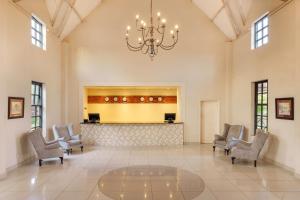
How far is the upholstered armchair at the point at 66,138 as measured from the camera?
795 cm

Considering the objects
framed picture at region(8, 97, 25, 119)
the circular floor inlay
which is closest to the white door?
the circular floor inlay

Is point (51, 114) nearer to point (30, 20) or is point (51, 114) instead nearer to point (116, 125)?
point (116, 125)

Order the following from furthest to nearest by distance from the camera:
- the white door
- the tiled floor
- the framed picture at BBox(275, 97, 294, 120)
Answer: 1. the white door
2. the framed picture at BBox(275, 97, 294, 120)
3. the tiled floor

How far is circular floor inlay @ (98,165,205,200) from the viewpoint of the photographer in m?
4.46

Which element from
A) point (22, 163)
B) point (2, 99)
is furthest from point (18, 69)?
point (22, 163)

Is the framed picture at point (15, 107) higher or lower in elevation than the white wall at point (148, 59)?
lower

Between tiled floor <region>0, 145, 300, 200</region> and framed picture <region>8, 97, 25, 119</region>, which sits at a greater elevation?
framed picture <region>8, 97, 25, 119</region>

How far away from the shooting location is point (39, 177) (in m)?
5.48

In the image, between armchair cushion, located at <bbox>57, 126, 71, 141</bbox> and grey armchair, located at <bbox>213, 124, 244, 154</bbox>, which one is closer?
grey armchair, located at <bbox>213, 124, 244, 154</bbox>

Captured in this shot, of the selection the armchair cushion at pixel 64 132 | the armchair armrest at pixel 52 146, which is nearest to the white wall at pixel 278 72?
the armchair armrest at pixel 52 146

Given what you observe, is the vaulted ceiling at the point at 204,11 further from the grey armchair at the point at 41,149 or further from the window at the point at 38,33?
the grey armchair at the point at 41,149

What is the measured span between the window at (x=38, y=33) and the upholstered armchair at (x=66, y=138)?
2773 millimetres

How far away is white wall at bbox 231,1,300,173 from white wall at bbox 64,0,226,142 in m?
1.79

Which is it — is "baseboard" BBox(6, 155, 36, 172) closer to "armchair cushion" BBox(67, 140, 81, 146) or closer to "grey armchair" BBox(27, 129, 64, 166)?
"grey armchair" BBox(27, 129, 64, 166)
